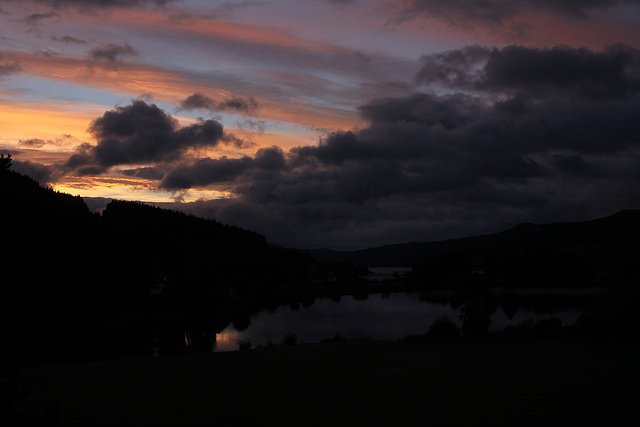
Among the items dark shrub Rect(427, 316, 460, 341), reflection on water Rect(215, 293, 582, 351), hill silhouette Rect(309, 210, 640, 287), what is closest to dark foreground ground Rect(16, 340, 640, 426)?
dark shrub Rect(427, 316, 460, 341)

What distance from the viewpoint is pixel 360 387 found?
36.7 feet

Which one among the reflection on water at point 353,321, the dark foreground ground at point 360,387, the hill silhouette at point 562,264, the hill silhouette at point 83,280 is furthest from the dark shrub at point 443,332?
the hill silhouette at point 562,264

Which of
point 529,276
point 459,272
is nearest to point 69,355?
point 529,276

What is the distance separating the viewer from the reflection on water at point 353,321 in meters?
32.8

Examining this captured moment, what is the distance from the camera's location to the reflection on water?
32844 mm

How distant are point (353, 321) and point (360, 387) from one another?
30735 mm

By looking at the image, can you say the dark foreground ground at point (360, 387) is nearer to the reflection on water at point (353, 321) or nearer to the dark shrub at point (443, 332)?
the dark shrub at point (443, 332)

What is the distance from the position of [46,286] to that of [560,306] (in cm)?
4074

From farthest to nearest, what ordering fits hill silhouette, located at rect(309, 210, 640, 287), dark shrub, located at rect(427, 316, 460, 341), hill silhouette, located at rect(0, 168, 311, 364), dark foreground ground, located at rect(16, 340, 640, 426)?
1. hill silhouette, located at rect(309, 210, 640, 287)
2. hill silhouette, located at rect(0, 168, 311, 364)
3. dark shrub, located at rect(427, 316, 460, 341)
4. dark foreground ground, located at rect(16, 340, 640, 426)

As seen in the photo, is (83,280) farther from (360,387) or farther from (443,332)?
(360,387)

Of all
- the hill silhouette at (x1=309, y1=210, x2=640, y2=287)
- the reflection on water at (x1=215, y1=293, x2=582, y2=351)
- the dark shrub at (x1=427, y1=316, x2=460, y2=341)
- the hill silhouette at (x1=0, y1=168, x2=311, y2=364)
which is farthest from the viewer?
the hill silhouette at (x1=309, y1=210, x2=640, y2=287)

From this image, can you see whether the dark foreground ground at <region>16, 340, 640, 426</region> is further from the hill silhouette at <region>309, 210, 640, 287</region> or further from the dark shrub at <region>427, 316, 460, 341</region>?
the hill silhouette at <region>309, 210, 640, 287</region>

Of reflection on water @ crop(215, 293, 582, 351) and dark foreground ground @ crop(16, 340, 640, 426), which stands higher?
dark foreground ground @ crop(16, 340, 640, 426)

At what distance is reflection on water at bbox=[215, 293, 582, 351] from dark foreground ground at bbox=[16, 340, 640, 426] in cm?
1358
